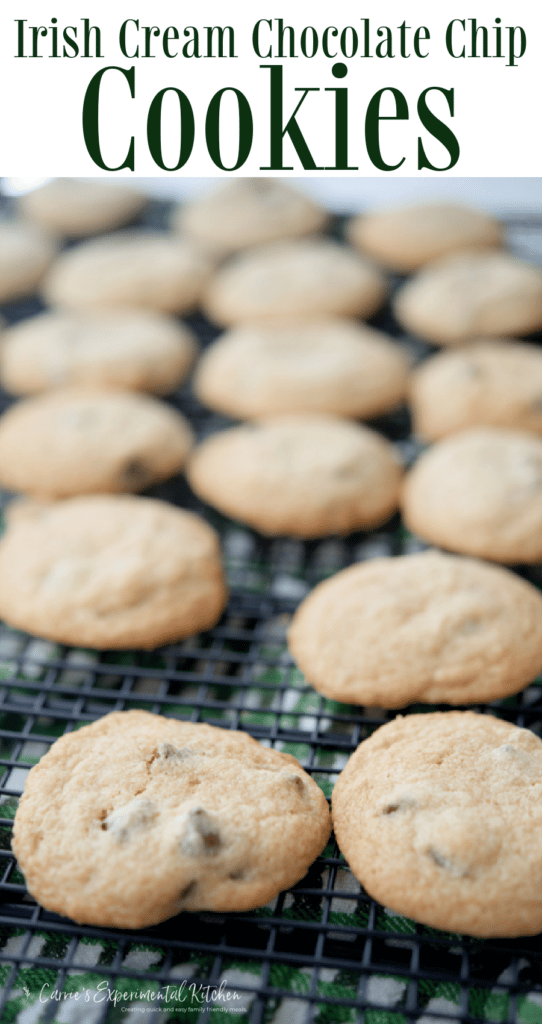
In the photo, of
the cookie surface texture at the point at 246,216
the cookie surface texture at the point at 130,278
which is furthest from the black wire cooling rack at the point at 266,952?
the cookie surface texture at the point at 246,216

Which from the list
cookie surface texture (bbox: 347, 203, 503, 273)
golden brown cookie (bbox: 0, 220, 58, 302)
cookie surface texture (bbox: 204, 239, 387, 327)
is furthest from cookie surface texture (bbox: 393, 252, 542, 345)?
golden brown cookie (bbox: 0, 220, 58, 302)

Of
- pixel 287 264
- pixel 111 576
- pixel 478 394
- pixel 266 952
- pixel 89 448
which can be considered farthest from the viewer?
pixel 287 264

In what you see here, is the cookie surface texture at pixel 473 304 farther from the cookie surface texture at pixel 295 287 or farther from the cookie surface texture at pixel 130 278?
the cookie surface texture at pixel 130 278

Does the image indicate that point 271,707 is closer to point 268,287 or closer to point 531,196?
point 268,287

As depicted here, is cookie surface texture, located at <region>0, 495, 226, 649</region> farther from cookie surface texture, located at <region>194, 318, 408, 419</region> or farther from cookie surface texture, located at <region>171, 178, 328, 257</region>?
cookie surface texture, located at <region>171, 178, 328, 257</region>

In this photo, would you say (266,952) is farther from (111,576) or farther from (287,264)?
(287,264)

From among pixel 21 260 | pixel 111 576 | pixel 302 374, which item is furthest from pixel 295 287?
pixel 111 576

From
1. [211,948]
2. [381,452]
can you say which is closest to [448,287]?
[381,452]

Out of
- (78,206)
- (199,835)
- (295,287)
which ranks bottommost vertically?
(199,835)
